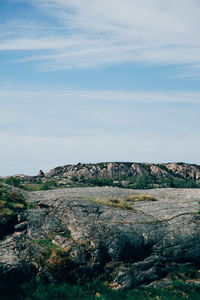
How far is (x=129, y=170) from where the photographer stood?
107 m

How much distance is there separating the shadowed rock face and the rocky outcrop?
69749 mm

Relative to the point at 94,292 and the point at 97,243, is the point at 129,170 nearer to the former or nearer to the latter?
the point at 97,243

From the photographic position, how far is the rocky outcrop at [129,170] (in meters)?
101

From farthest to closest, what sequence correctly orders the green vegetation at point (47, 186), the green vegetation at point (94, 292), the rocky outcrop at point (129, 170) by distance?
the rocky outcrop at point (129, 170), the green vegetation at point (47, 186), the green vegetation at point (94, 292)

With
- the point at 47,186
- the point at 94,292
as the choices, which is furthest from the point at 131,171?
the point at 94,292

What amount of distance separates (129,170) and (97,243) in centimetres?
8289

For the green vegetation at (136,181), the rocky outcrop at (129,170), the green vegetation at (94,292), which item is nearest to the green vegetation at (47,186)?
the green vegetation at (136,181)

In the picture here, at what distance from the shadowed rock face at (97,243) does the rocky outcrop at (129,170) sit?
69.7m

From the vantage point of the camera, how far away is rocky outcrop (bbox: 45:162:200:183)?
101 m

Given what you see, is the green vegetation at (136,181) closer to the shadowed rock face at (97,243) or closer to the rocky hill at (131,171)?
the rocky hill at (131,171)

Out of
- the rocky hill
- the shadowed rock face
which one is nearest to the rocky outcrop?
the rocky hill

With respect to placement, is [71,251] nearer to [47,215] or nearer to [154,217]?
[47,215]

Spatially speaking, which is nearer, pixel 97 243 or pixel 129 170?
pixel 97 243

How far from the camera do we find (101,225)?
2577 centimetres
